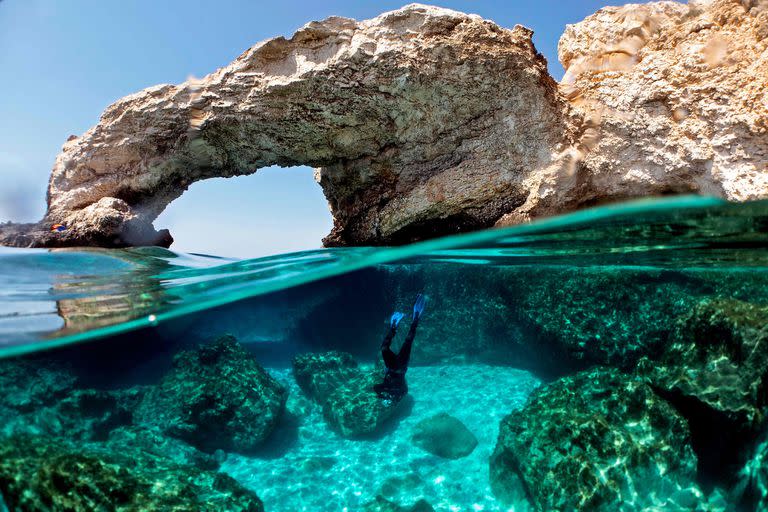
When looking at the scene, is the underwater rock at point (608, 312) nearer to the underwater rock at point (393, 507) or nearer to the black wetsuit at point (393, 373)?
the black wetsuit at point (393, 373)

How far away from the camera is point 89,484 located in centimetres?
481

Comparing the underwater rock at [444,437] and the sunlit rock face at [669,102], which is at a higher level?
the sunlit rock face at [669,102]

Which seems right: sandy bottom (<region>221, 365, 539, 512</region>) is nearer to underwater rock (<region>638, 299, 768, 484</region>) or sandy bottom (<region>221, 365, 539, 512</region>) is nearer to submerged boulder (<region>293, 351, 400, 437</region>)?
submerged boulder (<region>293, 351, 400, 437</region>)

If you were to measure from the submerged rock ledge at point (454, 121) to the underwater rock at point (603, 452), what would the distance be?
A: 12.9ft

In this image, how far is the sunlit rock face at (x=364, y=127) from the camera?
7.93 metres

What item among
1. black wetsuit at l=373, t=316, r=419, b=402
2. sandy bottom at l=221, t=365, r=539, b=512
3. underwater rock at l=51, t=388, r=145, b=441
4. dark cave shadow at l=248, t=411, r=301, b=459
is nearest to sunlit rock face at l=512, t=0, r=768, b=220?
black wetsuit at l=373, t=316, r=419, b=402

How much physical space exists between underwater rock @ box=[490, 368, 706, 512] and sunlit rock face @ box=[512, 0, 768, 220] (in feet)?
12.9

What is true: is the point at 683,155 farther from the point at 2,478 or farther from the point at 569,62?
the point at 2,478

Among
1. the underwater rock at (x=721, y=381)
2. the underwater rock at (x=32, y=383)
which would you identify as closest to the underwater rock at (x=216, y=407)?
the underwater rock at (x=32, y=383)

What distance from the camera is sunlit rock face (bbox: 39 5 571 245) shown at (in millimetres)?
7930

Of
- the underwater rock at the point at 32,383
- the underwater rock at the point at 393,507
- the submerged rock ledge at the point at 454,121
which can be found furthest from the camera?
the underwater rock at the point at 32,383

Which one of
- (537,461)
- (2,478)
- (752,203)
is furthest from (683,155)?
(2,478)

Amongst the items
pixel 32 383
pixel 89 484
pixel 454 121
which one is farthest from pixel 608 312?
pixel 32 383

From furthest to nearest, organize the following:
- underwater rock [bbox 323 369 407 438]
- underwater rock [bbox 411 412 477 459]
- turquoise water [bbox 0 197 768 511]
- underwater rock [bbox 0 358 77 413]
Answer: underwater rock [bbox 323 369 407 438]
underwater rock [bbox 411 412 477 459]
underwater rock [bbox 0 358 77 413]
turquoise water [bbox 0 197 768 511]
